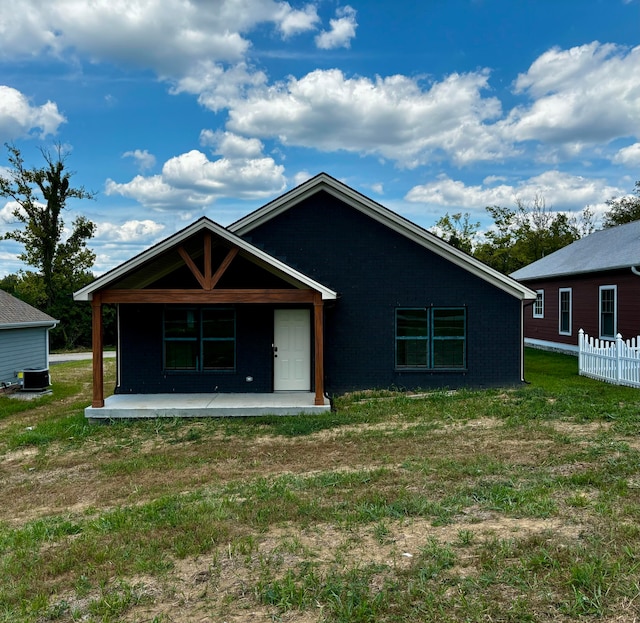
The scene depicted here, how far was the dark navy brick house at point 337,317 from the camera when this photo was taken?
12.2 m

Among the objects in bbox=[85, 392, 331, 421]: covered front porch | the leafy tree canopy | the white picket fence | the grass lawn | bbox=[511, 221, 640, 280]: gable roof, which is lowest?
the grass lawn

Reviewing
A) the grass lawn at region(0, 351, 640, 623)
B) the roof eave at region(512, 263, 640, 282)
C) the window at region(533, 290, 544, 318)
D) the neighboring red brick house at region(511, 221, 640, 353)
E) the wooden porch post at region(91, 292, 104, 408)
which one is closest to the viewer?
the grass lawn at region(0, 351, 640, 623)

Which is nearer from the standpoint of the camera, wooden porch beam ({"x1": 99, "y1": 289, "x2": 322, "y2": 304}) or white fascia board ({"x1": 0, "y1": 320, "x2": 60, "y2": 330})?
wooden porch beam ({"x1": 99, "y1": 289, "x2": 322, "y2": 304})

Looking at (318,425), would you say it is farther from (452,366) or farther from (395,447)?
(452,366)

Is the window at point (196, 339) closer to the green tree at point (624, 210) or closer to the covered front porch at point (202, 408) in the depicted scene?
the covered front porch at point (202, 408)

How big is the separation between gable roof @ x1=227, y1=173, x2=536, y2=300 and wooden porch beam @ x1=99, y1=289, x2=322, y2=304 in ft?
9.13

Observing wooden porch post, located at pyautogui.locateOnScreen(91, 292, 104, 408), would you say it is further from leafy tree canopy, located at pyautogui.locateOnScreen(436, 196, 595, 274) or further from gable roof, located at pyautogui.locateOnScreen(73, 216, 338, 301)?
leafy tree canopy, located at pyautogui.locateOnScreen(436, 196, 595, 274)

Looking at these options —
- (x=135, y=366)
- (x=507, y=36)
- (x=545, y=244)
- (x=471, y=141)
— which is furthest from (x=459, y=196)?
(x=135, y=366)

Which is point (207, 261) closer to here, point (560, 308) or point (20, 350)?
point (20, 350)

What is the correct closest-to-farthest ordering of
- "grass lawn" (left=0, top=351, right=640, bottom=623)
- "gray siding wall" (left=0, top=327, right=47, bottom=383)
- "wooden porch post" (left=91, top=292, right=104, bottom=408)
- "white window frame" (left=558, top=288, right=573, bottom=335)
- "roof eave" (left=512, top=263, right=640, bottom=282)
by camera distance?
1. "grass lawn" (left=0, top=351, right=640, bottom=623)
2. "wooden porch post" (left=91, top=292, right=104, bottom=408)
3. "roof eave" (left=512, top=263, right=640, bottom=282)
4. "gray siding wall" (left=0, top=327, right=47, bottom=383)
5. "white window frame" (left=558, top=288, right=573, bottom=335)

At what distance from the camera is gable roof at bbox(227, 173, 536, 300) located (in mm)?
12281

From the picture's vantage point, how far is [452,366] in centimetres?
1256

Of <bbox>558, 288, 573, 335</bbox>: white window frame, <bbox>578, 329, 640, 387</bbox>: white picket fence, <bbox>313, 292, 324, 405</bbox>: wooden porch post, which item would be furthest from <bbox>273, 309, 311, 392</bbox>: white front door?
<bbox>558, 288, 573, 335</bbox>: white window frame

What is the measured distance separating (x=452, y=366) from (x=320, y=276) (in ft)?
13.0
